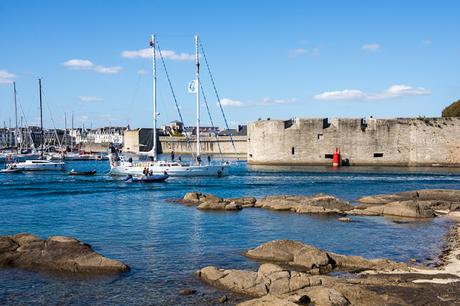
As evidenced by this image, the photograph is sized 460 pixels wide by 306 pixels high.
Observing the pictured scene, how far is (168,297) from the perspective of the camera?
11883 mm

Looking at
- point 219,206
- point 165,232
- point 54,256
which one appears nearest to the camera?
point 54,256

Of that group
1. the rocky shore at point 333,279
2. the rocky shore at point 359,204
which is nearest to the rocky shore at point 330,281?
the rocky shore at point 333,279

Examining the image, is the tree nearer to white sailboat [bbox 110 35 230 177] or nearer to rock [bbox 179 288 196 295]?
white sailboat [bbox 110 35 230 177]

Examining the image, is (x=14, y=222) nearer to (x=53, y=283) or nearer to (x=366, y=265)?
(x=53, y=283)

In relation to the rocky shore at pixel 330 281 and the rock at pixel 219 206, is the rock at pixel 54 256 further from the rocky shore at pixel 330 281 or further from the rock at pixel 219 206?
the rock at pixel 219 206

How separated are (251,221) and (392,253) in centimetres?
756

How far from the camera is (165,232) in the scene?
20.2 meters

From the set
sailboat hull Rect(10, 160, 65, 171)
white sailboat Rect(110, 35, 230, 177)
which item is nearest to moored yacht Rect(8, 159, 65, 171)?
sailboat hull Rect(10, 160, 65, 171)

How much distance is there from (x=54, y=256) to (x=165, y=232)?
5.78 m

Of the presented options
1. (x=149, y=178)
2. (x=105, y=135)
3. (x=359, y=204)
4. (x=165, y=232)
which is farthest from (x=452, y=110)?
(x=105, y=135)

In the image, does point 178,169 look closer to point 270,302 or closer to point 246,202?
point 246,202

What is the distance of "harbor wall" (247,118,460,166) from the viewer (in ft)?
178

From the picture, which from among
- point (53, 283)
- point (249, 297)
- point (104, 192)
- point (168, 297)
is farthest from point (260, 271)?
point (104, 192)

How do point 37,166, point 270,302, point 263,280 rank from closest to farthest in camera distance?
point 270,302 < point 263,280 < point 37,166
